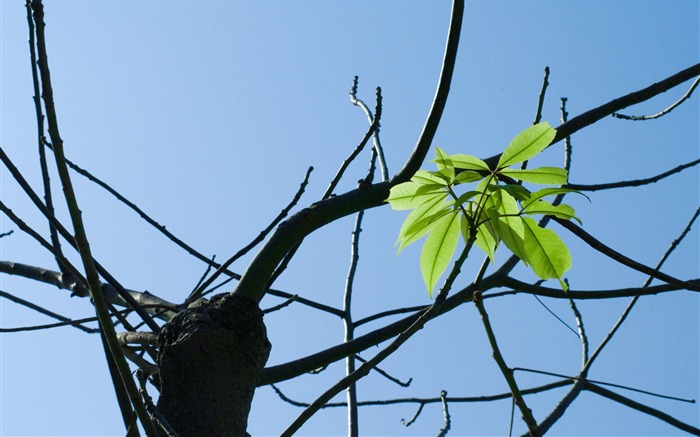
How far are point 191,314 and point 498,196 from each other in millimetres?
633

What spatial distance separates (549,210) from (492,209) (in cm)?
8

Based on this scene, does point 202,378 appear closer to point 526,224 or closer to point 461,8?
point 526,224

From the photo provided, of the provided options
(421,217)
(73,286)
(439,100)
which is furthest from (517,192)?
(73,286)

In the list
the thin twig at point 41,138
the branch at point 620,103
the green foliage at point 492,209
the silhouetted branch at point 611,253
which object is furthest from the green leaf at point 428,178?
the thin twig at point 41,138

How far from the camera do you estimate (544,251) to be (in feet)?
3.39

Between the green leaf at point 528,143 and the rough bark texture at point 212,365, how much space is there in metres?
0.58

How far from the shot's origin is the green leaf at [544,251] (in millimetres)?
1025

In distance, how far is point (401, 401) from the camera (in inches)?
84.9

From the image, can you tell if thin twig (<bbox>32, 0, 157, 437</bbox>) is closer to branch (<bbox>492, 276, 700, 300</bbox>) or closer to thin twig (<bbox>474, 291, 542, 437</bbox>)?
thin twig (<bbox>474, 291, 542, 437</bbox>)

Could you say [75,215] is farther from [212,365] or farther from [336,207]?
[336,207]

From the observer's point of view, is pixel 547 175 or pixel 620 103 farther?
pixel 620 103

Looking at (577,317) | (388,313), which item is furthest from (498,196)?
(577,317)

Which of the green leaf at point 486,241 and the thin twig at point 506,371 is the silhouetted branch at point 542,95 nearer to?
the green leaf at point 486,241

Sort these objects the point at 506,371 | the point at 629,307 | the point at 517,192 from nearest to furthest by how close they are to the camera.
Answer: the point at 506,371, the point at 517,192, the point at 629,307
